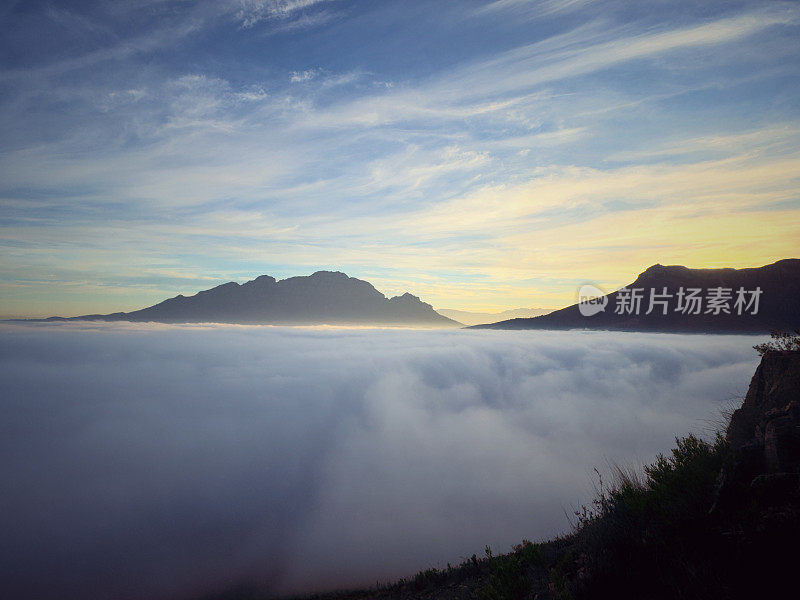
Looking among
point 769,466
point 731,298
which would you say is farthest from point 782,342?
point 731,298

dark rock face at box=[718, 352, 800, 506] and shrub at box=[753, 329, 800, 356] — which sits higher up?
shrub at box=[753, 329, 800, 356]

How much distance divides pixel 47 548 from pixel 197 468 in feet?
176

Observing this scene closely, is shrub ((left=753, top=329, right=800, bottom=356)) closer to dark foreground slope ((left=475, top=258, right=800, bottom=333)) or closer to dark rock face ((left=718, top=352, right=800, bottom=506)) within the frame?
dark rock face ((left=718, top=352, right=800, bottom=506))

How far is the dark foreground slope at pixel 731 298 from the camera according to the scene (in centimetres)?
13362

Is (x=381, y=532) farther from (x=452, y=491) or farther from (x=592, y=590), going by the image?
(x=592, y=590)

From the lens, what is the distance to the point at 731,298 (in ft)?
501

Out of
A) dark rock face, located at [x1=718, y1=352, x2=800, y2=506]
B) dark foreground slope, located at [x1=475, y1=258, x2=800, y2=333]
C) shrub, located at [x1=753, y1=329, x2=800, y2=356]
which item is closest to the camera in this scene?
dark rock face, located at [x1=718, y1=352, x2=800, y2=506]

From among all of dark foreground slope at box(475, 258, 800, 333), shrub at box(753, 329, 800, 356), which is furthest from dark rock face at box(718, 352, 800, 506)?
dark foreground slope at box(475, 258, 800, 333)

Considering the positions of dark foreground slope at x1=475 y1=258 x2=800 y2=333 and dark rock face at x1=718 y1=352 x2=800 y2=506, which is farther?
dark foreground slope at x1=475 y1=258 x2=800 y2=333

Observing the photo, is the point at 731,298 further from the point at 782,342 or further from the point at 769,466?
the point at 769,466

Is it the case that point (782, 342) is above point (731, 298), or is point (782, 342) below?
below

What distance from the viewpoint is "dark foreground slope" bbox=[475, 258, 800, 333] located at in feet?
438

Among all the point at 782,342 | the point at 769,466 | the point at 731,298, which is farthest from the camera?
the point at 731,298

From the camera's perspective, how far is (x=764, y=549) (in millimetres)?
4469
